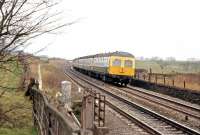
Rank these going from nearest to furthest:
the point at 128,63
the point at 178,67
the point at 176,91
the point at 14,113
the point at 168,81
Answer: the point at 14,113 < the point at 176,91 < the point at 168,81 < the point at 128,63 < the point at 178,67

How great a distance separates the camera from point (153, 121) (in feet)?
61.4

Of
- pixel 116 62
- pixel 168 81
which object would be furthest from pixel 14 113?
pixel 168 81

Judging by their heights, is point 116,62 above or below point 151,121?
above

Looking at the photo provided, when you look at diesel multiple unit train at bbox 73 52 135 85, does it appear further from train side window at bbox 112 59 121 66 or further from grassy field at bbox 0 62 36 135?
grassy field at bbox 0 62 36 135

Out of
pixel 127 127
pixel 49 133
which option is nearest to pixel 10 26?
pixel 49 133

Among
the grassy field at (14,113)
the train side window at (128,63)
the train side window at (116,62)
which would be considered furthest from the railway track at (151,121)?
the train side window at (128,63)

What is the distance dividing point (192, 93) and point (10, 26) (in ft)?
76.8

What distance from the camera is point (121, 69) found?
43156mm

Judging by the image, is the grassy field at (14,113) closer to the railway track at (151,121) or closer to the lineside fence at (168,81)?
the railway track at (151,121)

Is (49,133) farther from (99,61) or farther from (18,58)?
(99,61)

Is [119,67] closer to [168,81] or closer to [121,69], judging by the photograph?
[121,69]

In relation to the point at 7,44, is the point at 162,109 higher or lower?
lower

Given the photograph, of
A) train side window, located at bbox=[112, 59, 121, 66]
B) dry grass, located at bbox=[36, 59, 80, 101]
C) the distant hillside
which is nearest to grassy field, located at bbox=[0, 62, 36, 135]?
dry grass, located at bbox=[36, 59, 80, 101]

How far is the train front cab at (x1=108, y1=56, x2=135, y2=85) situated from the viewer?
4272 cm
